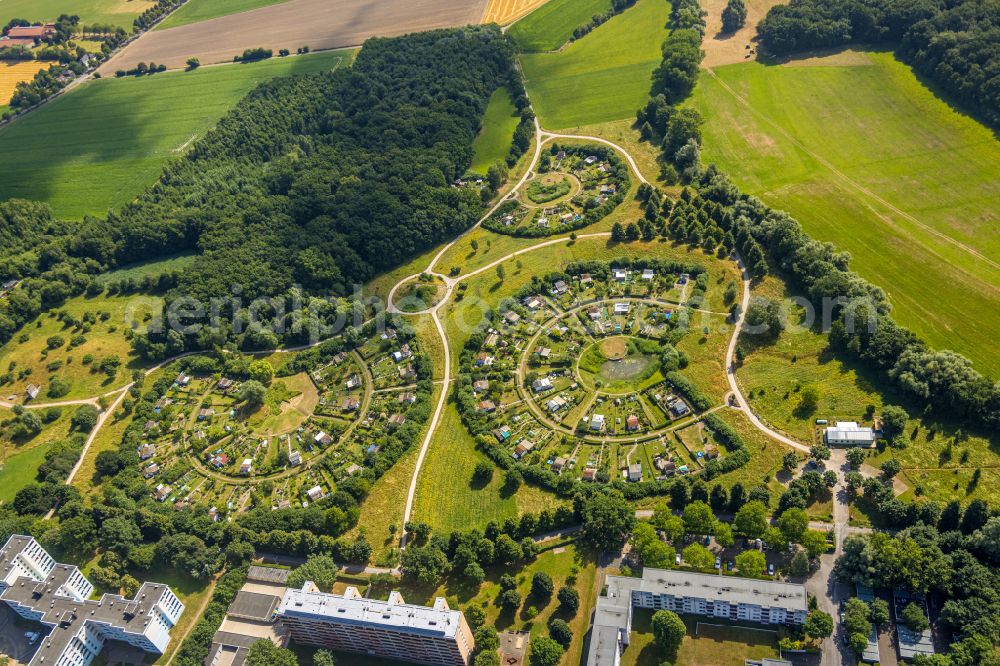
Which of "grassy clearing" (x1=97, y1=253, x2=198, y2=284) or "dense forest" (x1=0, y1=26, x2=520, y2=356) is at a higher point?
"dense forest" (x1=0, y1=26, x2=520, y2=356)

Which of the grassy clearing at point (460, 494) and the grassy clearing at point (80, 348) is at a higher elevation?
the grassy clearing at point (80, 348)

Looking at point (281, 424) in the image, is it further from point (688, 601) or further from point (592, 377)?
point (688, 601)

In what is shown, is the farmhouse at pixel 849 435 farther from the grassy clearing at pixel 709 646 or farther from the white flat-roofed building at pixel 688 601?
the grassy clearing at pixel 709 646

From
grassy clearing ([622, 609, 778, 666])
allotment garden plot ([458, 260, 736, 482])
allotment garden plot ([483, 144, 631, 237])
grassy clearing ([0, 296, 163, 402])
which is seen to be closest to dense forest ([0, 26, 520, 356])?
grassy clearing ([0, 296, 163, 402])

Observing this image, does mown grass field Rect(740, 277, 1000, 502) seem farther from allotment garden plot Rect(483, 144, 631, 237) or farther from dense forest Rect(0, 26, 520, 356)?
dense forest Rect(0, 26, 520, 356)

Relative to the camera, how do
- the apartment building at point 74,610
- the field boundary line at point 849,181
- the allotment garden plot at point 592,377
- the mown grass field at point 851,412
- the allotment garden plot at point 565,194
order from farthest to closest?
the allotment garden plot at point 565,194
the field boundary line at point 849,181
the allotment garden plot at point 592,377
the mown grass field at point 851,412
the apartment building at point 74,610

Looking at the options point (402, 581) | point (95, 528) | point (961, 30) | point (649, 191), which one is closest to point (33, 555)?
point (95, 528)

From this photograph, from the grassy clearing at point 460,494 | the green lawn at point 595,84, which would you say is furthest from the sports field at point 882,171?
the grassy clearing at point 460,494
